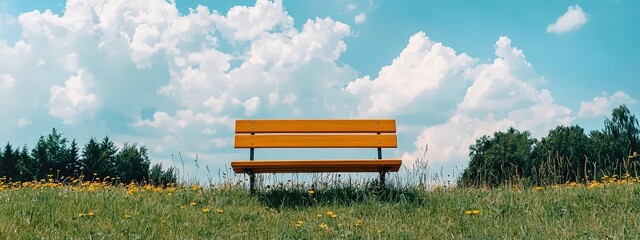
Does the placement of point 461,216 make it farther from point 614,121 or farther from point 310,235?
point 614,121

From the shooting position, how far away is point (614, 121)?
1779 inches

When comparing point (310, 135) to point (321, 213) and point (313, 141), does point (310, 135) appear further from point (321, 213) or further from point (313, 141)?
point (321, 213)

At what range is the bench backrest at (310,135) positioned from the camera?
7.43 m

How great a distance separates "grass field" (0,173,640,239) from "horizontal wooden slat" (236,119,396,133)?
68 centimetres

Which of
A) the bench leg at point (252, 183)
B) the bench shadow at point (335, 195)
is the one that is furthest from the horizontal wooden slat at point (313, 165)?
the bench shadow at point (335, 195)

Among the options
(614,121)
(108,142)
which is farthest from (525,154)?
(108,142)

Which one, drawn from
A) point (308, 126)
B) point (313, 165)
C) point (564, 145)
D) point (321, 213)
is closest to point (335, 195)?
point (313, 165)

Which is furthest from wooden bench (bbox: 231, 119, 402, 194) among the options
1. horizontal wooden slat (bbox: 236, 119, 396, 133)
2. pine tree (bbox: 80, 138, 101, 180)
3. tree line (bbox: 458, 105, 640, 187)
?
pine tree (bbox: 80, 138, 101, 180)

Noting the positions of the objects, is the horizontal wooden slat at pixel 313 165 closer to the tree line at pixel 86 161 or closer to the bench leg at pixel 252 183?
the bench leg at pixel 252 183

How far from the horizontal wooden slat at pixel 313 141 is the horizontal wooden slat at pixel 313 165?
22.2 inches

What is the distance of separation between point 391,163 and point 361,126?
105cm

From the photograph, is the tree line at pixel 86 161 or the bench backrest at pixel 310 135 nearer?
the bench backrest at pixel 310 135

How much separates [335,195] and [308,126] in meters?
1.10

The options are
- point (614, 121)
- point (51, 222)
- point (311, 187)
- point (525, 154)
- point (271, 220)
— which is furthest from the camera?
point (614, 121)
